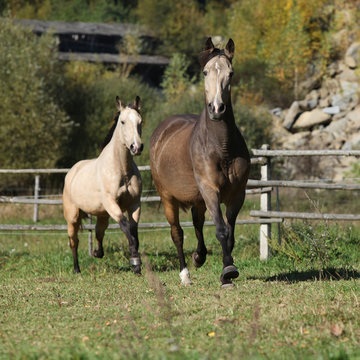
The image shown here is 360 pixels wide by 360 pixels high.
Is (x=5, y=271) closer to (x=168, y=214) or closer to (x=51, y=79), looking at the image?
(x=168, y=214)

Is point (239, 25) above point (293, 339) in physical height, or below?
above

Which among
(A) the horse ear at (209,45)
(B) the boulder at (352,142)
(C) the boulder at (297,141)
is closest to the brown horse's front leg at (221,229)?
(A) the horse ear at (209,45)

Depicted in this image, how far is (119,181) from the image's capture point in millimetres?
8719

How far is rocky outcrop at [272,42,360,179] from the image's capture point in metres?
29.0

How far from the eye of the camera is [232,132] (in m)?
6.69

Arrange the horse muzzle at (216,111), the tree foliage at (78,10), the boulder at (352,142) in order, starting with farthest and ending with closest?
the tree foliage at (78,10)
the boulder at (352,142)
the horse muzzle at (216,111)

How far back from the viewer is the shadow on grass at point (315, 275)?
7.23 m

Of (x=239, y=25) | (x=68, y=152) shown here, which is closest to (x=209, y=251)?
(x=68, y=152)

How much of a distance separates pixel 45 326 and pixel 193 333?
1320 millimetres

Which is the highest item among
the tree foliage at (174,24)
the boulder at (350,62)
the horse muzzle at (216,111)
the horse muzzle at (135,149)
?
the tree foliage at (174,24)

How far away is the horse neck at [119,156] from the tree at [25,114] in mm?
17636

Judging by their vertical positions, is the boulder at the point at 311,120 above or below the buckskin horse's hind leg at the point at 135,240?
above

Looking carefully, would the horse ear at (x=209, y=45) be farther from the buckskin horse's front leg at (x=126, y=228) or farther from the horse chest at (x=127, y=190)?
the buckskin horse's front leg at (x=126, y=228)

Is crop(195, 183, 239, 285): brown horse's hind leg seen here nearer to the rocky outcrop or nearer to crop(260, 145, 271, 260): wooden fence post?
crop(260, 145, 271, 260): wooden fence post
